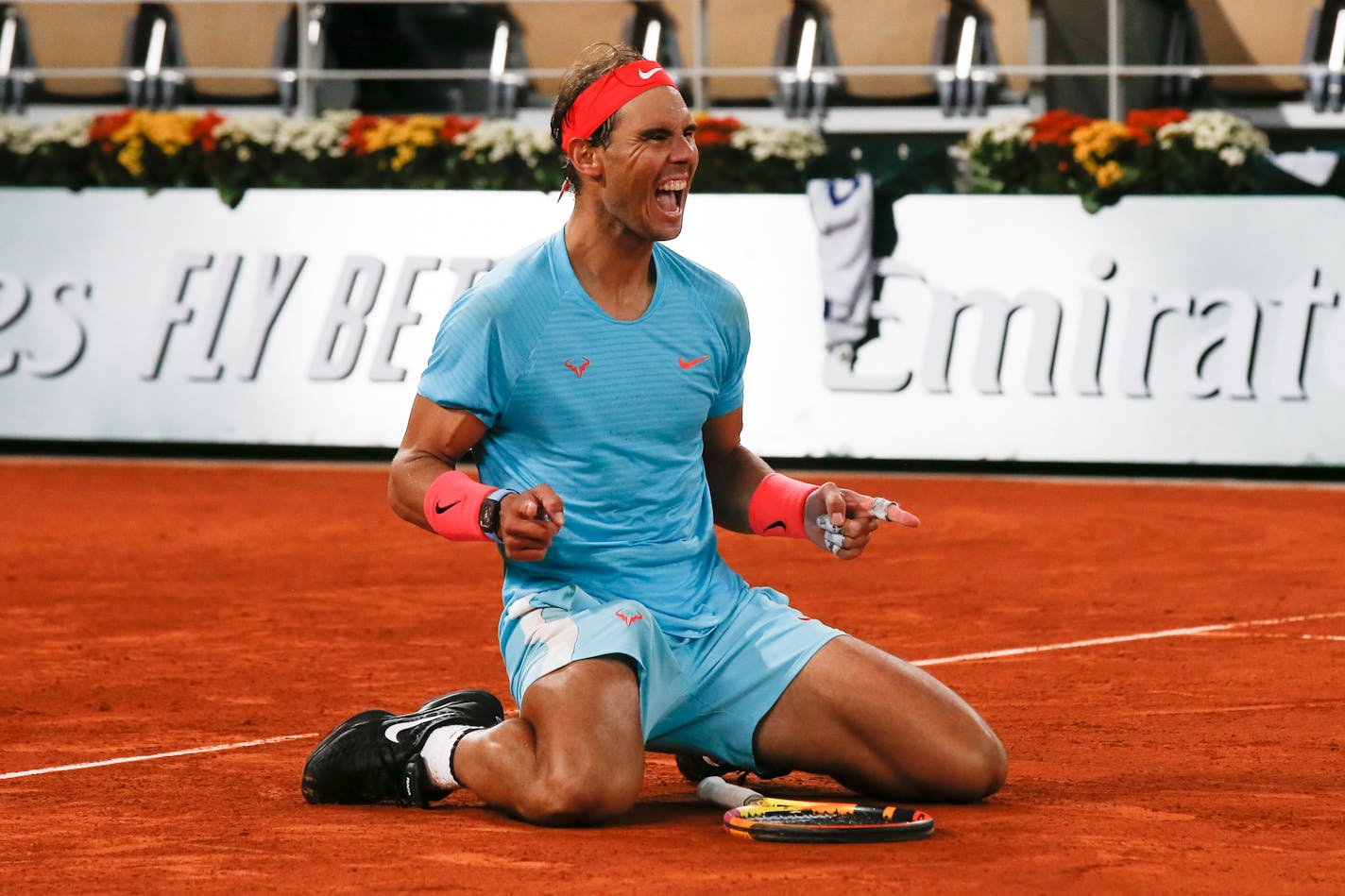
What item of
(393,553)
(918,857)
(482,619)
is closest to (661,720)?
(918,857)

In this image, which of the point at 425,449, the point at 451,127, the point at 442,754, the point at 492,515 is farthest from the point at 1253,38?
the point at 492,515

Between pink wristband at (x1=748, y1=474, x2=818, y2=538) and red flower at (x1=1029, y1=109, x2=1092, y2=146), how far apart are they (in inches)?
323

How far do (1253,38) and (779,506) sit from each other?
43.7ft

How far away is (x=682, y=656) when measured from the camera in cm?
512

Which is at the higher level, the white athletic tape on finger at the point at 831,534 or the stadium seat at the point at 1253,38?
the stadium seat at the point at 1253,38

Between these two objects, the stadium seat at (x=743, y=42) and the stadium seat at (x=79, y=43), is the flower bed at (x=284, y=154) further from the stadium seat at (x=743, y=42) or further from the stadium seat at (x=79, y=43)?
the stadium seat at (x=79, y=43)

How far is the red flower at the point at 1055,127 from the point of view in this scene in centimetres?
1318

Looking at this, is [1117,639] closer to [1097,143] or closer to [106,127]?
[1097,143]

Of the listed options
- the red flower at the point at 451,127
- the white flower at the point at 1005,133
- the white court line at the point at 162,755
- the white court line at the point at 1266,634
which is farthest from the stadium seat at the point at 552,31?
the white court line at the point at 162,755

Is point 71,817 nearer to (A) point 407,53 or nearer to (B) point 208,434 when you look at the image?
(B) point 208,434

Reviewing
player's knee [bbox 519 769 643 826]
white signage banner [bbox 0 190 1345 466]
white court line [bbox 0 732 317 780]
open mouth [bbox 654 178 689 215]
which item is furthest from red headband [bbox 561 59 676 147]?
white signage banner [bbox 0 190 1345 466]

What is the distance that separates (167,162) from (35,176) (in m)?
0.91

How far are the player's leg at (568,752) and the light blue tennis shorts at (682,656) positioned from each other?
0.05 metres

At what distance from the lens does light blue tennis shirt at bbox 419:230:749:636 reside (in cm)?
509
